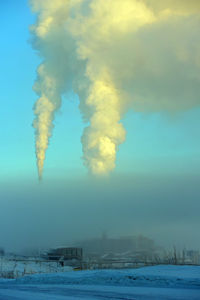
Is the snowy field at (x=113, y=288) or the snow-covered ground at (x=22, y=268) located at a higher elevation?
the snowy field at (x=113, y=288)

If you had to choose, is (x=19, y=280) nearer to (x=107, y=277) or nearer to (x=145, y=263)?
(x=107, y=277)

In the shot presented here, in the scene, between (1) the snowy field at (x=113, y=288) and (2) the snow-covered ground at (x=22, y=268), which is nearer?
(1) the snowy field at (x=113, y=288)

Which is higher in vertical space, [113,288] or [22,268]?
[113,288]

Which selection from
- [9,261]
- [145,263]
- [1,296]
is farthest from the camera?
[9,261]

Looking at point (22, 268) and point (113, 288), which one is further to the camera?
point (22, 268)

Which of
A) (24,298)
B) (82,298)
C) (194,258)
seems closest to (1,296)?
(24,298)

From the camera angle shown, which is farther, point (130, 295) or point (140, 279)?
point (140, 279)

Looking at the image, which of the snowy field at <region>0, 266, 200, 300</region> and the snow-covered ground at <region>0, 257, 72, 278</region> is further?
the snow-covered ground at <region>0, 257, 72, 278</region>

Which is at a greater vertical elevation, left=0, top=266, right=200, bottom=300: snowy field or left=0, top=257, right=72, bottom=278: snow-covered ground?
left=0, top=266, right=200, bottom=300: snowy field

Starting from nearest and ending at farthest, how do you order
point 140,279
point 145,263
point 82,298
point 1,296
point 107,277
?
point 82,298, point 1,296, point 140,279, point 107,277, point 145,263
